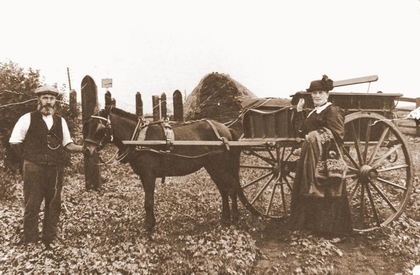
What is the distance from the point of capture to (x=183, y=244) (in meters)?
5.47

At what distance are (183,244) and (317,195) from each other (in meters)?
2.17

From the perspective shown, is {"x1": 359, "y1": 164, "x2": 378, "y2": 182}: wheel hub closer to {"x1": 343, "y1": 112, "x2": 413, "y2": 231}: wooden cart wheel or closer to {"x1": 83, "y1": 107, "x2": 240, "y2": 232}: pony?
{"x1": 343, "y1": 112, "x2": 413, "y2": 231}: wooden cart wheel

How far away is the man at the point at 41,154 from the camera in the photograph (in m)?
4.92

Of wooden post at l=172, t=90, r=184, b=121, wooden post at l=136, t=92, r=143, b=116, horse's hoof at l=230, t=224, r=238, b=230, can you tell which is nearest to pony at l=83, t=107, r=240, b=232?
horse's hoof at l=230, t=224, r=238, b=230

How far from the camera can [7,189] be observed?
7242mm

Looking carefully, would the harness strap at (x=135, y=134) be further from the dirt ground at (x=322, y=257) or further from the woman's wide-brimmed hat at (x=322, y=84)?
the woman's wide-brimmed hat at (x=322, y=84)

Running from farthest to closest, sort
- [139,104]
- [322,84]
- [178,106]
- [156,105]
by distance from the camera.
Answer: [139,104] → [156,105] → [178,106] → [322,84]

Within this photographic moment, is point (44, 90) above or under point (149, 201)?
above

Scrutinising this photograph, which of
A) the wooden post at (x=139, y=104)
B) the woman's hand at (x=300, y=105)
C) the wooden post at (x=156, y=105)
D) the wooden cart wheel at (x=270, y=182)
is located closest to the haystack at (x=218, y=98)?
the wooden post at (x=156, y=105)

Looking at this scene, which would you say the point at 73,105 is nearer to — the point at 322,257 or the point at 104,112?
the point at 104,112

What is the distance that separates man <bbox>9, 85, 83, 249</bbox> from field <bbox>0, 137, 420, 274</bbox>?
1.25 feet

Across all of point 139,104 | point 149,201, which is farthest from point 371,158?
point 139,104

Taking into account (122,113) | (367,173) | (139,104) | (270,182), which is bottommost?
(270,182)

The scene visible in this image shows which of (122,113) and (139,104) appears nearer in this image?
(122,113)
